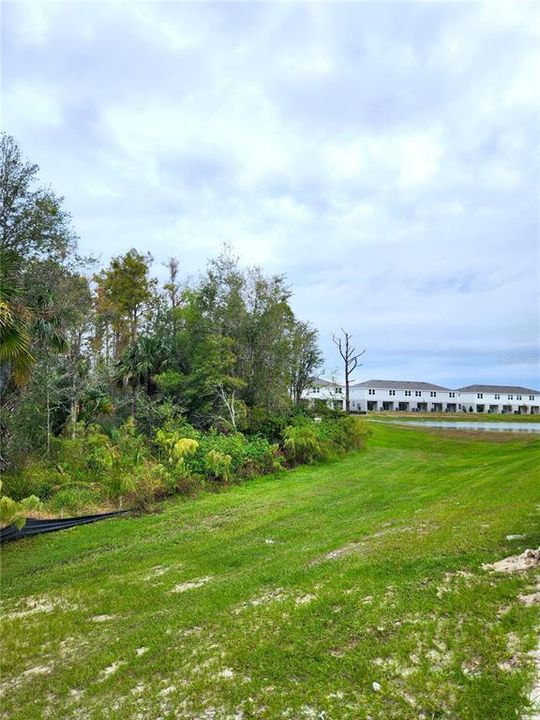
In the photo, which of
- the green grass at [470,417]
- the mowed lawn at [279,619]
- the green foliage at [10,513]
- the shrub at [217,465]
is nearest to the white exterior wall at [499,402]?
the green grass at [470,417]

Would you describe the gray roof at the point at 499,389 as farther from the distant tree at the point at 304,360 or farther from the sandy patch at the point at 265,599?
the sandy patch at the point at 265,599

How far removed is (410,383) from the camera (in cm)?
6644

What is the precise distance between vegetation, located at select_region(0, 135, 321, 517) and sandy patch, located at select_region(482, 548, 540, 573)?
6.73m

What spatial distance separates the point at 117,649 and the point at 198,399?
1223 cm

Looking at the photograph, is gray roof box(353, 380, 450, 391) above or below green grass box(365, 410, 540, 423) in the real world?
above

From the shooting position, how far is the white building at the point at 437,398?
6372 cm

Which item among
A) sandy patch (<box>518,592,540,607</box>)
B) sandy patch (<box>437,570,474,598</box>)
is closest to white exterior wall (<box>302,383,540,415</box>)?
sandy patch (<box>437,570,474,598</box>)

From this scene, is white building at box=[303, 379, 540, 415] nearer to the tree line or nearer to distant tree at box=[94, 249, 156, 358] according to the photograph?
distant tree at box=[94, 249, 156, 358]

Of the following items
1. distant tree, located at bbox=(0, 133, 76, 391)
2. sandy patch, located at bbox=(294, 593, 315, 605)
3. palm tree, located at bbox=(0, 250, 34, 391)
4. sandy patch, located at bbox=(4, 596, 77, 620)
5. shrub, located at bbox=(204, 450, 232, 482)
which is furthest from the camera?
shrub, located at bbox=(204, 450, 232, 482)

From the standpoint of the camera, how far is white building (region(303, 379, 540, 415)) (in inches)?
2509

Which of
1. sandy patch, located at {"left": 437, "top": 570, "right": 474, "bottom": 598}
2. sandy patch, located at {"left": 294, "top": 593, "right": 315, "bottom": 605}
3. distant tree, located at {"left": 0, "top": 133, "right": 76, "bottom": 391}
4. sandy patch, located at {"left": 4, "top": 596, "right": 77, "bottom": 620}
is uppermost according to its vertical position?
distant tree, located at {"left": 0, "top": 133, "right": 76, "bottom": 391}

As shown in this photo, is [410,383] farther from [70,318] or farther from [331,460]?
[70,318]

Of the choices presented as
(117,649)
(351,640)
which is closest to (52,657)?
(117,649)

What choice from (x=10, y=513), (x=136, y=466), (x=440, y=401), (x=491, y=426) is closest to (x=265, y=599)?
(x=10, y=513)
